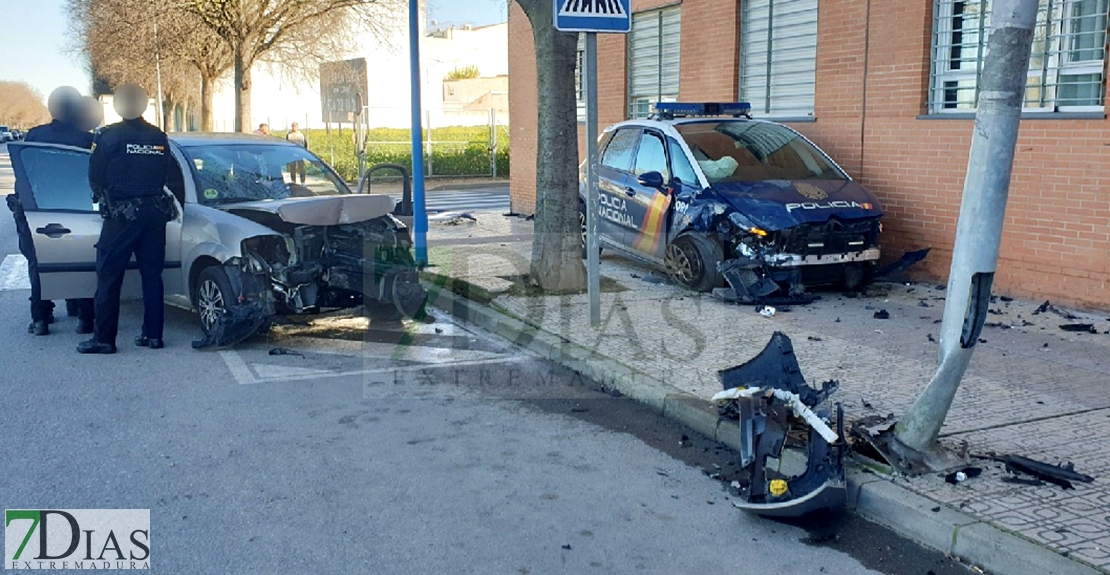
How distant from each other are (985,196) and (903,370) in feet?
8.16

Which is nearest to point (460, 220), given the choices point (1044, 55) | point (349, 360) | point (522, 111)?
point (522, 111)

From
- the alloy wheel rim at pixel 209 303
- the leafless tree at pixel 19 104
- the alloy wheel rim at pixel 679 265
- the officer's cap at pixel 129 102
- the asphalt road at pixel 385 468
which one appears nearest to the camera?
the asphalt road at pixel 385 468

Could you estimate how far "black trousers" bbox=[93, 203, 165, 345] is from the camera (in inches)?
307

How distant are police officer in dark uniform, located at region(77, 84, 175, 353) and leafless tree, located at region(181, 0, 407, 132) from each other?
51.2 ft

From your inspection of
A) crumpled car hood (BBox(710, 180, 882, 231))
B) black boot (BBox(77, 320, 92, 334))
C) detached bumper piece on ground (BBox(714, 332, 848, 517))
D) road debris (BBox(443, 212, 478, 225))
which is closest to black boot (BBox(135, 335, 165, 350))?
black boot (BBox(77, 320, 92, 334))

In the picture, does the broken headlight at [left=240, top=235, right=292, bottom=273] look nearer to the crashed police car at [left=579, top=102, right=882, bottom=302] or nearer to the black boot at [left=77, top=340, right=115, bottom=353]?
the black boot at [left=77, top=340, right=115, bottom=353]

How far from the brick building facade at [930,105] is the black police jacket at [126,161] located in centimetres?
718

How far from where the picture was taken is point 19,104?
165m

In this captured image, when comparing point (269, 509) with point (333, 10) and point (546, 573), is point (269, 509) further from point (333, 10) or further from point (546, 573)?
point (333, 10)

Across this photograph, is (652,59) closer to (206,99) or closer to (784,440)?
(784,440)

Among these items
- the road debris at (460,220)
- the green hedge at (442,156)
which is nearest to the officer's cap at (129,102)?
the road debris at (460,220)

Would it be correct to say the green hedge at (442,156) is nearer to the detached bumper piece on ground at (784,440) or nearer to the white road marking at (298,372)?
the white road marking at (298,372)

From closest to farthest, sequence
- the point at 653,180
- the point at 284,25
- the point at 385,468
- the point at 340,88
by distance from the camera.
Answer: the point at 385,468 < the point at 653,180 < the point at 284,25 < the point at 340,88

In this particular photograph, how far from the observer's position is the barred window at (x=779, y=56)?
11680mm
